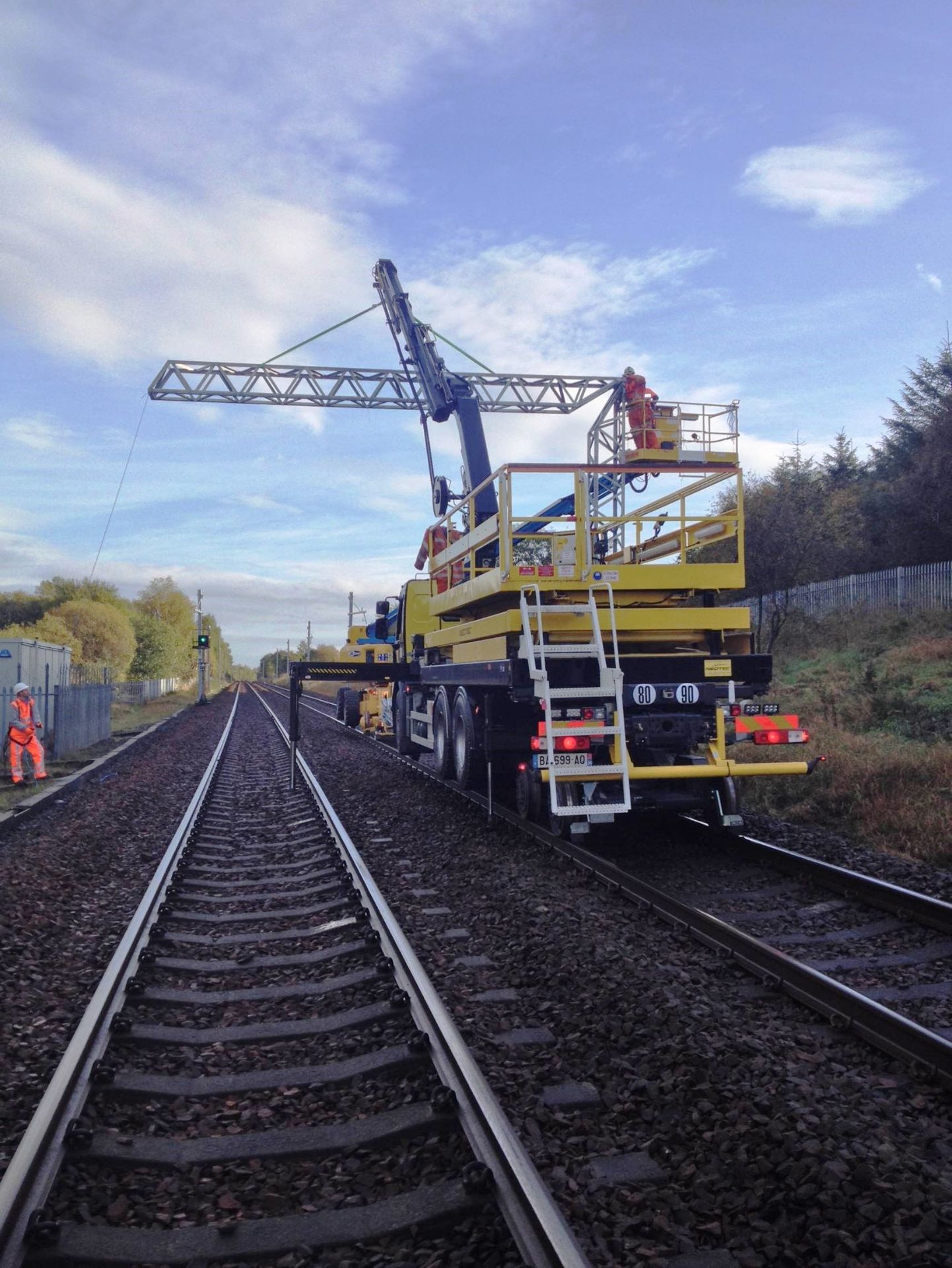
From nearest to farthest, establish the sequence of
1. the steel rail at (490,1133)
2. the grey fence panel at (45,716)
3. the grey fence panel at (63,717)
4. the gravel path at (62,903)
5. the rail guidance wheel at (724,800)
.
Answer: the steel rail at (490,1133), the gravel path at (62,903), the rail guidance wheel at (724,800), the grey fence panel at (45,716), the grey fence panel at (63,717)

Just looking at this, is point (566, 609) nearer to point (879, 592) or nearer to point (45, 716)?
point (45, 716)

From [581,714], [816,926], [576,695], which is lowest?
[816,926]

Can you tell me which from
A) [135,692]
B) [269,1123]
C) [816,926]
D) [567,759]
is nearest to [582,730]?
[567,759]

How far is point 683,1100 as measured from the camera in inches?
149

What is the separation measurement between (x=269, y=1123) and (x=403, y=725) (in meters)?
12.4

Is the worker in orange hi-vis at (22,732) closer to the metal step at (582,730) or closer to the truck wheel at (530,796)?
the truck wheel at (530,796)

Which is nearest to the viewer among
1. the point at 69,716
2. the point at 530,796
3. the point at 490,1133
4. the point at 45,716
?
the point at 490,1133

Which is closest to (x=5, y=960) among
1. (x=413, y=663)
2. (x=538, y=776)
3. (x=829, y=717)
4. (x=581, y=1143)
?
(x=581, y=1143)

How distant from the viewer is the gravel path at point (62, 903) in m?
4.49

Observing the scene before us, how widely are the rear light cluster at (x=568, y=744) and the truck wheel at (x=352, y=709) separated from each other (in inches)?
649

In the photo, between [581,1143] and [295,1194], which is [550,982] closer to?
[581,1143]

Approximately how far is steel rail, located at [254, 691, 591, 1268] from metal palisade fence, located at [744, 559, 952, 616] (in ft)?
62.0

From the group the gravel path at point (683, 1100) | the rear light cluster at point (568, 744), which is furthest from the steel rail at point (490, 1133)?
the rear light cluster at point (568, 744)

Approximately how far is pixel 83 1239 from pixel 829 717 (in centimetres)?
1401
